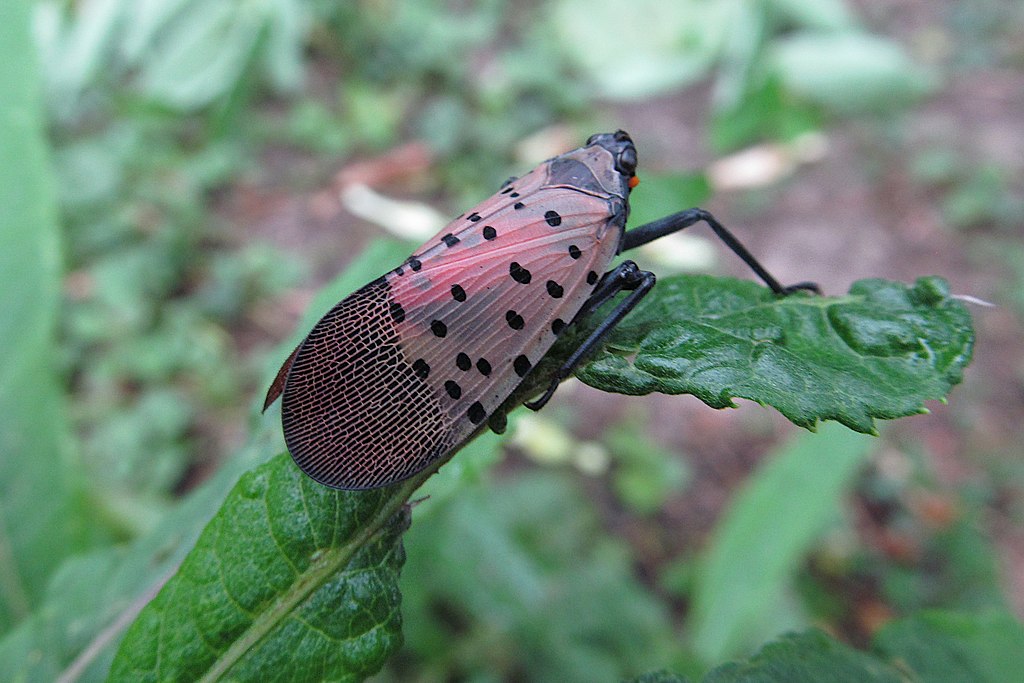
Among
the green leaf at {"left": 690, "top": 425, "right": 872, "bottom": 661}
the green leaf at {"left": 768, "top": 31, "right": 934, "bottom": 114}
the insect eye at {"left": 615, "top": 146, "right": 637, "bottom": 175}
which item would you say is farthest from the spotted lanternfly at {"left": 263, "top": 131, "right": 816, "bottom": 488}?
the green leaf at {"left": 768, "top": 31, "right": 934, "bottom": 114}

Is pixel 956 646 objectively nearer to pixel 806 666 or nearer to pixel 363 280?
pixel 806 666

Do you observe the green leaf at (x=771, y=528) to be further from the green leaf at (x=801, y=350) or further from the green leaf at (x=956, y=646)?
the green leaf at (x=801, y=350)

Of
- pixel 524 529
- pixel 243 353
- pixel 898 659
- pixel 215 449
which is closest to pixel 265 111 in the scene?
pixel 243 353

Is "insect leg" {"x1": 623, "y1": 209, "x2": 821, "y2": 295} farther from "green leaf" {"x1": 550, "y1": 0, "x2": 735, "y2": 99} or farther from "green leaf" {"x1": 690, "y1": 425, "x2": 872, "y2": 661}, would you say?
"green leaf" {"x1": 550, "y1": 0, "x2": 735, "y2": 99}

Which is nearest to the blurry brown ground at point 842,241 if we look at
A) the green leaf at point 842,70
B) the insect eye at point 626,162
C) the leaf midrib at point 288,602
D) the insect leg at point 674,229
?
the green leaf at point 842,70

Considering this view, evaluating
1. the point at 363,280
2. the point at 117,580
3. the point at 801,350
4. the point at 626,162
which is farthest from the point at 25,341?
the point at 801,350

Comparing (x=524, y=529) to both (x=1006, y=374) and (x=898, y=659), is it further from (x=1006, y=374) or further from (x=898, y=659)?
(x=1006, y=374)

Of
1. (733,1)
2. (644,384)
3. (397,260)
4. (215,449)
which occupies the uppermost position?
(733,1)

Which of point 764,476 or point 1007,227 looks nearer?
point 764,476
